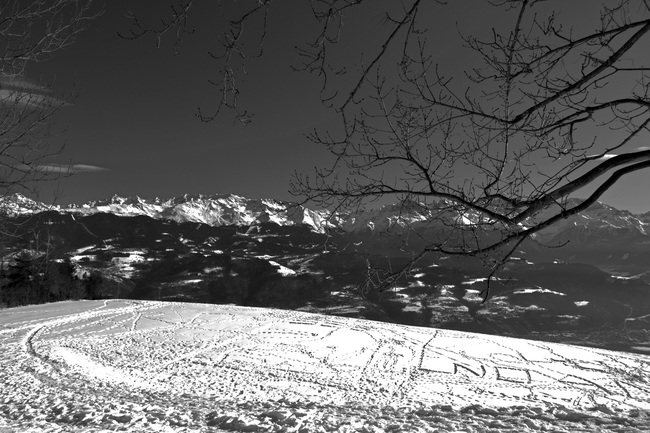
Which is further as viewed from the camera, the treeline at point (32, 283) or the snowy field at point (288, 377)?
the treeline at point (32, 283)

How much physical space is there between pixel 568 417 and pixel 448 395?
864 cm

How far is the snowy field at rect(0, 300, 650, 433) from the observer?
25.3ft

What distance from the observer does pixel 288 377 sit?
15.9 meters

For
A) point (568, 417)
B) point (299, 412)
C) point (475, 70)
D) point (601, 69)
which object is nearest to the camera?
point (601, 69)

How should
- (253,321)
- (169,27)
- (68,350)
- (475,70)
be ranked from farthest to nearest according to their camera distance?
(253,321)
(68,350)
(475,70)
(169,27)

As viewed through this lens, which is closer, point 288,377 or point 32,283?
point 288,377

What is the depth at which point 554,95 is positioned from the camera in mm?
3635

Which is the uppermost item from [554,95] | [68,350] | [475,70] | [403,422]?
[475,70]

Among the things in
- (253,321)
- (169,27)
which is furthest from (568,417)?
(253,321)

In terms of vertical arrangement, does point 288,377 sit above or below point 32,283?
below

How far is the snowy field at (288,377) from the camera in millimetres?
7719

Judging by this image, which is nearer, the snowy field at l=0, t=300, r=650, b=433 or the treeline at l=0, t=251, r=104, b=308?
the snowy field at l=0, t=300, r=650, b=433

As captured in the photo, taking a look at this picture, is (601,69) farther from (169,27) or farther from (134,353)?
(134,353)

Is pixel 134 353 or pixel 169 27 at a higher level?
pixel 169 27
